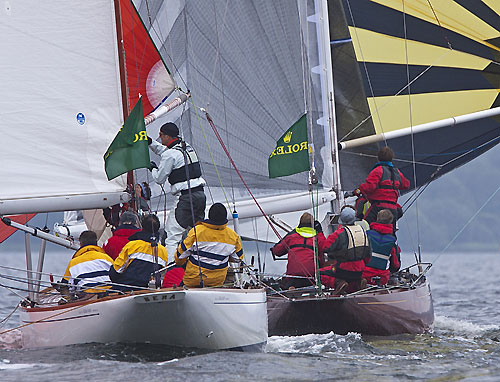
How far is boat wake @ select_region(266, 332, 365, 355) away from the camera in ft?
27.9

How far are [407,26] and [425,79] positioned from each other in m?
0.75

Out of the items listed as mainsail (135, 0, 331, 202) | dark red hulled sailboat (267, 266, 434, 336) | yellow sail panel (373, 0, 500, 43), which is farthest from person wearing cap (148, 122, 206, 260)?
yellow sail panel (373, 0, 500, 43)

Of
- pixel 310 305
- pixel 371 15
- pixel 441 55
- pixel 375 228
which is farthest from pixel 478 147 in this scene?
pixel 310 305

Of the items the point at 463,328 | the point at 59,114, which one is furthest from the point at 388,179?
the point at 59,114

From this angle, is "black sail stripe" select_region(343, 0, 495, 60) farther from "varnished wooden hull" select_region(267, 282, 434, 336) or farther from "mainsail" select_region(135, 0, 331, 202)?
"varnished wooden hull" select_region(267, 282, 434, 336)

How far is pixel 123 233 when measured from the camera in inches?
341

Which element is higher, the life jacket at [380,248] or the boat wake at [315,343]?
the life jacket at [380,248]

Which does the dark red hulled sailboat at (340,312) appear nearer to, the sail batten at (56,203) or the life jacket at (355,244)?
the life jacket at (355,244)

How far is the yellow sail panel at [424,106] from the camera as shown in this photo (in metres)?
13.6

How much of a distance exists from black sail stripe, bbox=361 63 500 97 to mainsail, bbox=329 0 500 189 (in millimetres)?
13

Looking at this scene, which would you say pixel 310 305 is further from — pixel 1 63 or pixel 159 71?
pixel 1 63

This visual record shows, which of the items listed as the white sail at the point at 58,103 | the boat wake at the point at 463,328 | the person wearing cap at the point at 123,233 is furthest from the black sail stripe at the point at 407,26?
the person wearing cap at the point at 123,233

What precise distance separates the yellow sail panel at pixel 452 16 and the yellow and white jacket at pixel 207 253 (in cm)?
664

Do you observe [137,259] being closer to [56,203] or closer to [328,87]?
[56,203]
